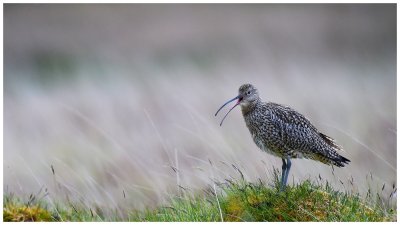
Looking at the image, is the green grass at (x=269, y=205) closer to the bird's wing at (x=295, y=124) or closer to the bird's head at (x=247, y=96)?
the bird's wing at (x=295, y=124)

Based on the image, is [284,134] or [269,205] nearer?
[269,205]

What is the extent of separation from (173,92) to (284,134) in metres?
1.44

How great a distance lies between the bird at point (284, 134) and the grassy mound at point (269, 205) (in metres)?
→ 0.26

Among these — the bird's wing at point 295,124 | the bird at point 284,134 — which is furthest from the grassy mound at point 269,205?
the bird's wing at point 295,124

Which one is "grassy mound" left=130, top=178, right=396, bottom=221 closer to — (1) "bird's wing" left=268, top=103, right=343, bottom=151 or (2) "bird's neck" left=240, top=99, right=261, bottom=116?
(1) "bird's wing" left=268, top=103, right=343, bottom=151

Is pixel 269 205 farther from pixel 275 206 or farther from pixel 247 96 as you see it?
pixel 247 96

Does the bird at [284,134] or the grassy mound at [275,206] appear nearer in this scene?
the grassy mound at [275,206]

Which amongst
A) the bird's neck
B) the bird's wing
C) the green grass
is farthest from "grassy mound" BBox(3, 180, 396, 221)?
the bird's neck

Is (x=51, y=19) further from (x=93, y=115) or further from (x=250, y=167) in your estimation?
(x=250, y=167)

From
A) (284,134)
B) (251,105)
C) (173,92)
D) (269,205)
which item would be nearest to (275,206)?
(269,205)

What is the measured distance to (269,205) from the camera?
5527 mm

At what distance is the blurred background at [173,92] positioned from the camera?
618 centimetres

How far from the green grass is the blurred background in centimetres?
15

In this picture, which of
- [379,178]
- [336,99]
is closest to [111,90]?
[336,99]
